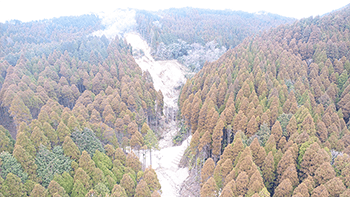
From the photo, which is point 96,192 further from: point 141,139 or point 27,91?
point 27,91

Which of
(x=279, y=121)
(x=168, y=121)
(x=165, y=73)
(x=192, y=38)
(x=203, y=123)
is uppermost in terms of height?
(x=192, y=38)

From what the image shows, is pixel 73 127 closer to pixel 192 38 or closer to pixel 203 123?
pixel 203 123

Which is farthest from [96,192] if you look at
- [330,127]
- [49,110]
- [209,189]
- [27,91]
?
[330,127]

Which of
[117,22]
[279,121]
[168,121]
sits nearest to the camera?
[279,121]

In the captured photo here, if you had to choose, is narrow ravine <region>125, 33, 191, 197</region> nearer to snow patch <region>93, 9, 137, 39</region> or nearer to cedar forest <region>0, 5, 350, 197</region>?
cedar forest <region>0, 5, 350, 197</region>

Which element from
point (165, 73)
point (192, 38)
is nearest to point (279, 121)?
point (165, 73)

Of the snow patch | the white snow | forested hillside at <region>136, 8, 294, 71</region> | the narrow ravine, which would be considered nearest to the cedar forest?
the narrow ravine

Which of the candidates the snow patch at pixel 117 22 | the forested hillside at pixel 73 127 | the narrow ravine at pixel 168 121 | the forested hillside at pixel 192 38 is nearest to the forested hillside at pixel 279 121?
the narrow ravine at pixel 168 121
